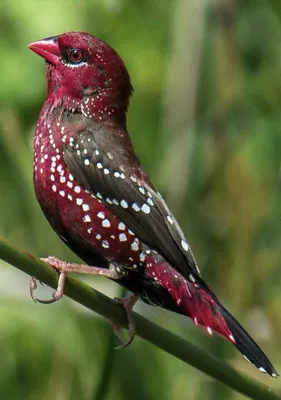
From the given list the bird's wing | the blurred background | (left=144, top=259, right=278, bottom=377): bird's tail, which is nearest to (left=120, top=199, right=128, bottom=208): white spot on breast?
the bird's wing

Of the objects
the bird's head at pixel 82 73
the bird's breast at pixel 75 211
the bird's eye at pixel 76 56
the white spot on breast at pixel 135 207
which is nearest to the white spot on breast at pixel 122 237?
the bird's breast at pixel 75 211

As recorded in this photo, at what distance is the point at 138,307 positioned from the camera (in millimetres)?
4570

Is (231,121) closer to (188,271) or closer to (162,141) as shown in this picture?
(162,141)

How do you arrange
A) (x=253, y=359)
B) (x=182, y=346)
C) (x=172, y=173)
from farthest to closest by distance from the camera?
1. (x=172, y=173)
2. (x=253, y=359)
3. (x=182, y=346)

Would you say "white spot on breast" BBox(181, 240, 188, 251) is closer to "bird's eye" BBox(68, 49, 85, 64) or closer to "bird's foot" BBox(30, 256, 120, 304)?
"bird's foot" BBox(30, 256, 120, 304)

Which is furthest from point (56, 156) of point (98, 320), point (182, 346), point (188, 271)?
point (98, 320)

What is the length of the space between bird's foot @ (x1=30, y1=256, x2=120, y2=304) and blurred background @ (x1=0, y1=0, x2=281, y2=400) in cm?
56

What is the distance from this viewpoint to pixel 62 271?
3234 mm

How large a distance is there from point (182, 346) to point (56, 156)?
94cm

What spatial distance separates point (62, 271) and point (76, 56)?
3.42 ft

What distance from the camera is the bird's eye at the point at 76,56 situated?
3914 mm

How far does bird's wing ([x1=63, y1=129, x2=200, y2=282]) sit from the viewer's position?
3.75 metres

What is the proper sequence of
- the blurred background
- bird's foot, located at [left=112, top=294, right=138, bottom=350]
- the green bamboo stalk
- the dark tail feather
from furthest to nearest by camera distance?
the blurred background → the dark tail feather → bird's foot, located at [left=112, top=294, right=138, bottom=350] → the green bamboo stalk

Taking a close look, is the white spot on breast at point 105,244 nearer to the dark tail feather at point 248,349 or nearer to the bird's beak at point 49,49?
the dark tail feather at point 248,349
